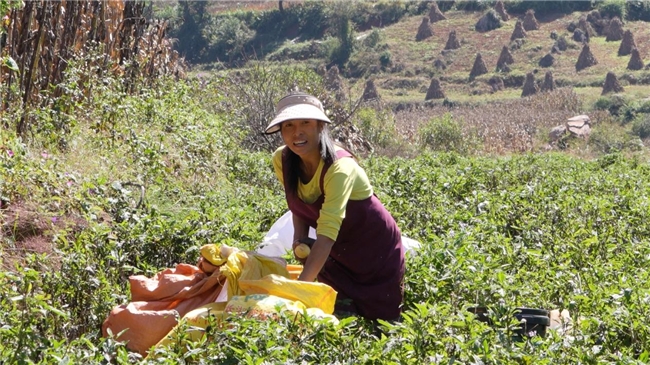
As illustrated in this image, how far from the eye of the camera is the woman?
166 inches

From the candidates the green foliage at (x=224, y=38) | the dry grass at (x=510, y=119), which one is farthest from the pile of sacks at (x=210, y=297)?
the green foliage at (x=224, y=38)

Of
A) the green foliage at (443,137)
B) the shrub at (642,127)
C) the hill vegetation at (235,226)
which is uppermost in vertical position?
the hill vegetation at (235,226)

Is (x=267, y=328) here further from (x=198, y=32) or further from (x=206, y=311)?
(x=198, y=32)

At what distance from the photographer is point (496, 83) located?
4650 centimetres

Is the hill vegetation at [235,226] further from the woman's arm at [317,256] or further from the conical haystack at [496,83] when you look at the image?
the conical haystack at [496,83]

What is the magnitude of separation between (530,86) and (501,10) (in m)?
15.2

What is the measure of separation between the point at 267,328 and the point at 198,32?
170ft

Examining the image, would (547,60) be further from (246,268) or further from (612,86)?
(246,268)

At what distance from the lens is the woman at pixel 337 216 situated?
4.22 metres

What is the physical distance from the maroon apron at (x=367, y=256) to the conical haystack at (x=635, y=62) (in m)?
43.1

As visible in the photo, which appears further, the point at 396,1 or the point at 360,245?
the point at 396,1

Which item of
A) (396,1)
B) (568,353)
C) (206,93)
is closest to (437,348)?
(568,353)

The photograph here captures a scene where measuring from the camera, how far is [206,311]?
154 inches

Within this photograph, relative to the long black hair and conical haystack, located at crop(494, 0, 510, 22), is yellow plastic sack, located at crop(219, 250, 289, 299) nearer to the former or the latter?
the long black hair
